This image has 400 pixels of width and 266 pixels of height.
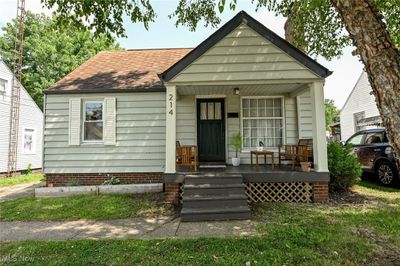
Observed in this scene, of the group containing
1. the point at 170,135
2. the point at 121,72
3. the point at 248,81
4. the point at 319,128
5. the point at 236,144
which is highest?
the point at 121,72

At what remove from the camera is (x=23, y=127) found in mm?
13492

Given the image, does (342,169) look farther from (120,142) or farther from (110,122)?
(110,122)

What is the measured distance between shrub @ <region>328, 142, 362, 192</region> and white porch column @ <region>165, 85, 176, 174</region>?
14.0 feet

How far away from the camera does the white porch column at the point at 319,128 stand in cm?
576

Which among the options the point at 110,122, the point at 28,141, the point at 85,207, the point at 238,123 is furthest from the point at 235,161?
the point at 28,141

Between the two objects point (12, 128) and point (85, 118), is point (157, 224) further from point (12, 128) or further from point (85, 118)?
point (12, 128)

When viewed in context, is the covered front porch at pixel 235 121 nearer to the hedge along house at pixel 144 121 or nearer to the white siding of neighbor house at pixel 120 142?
the hedge along house at pixel 144 121

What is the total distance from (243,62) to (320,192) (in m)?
3.73

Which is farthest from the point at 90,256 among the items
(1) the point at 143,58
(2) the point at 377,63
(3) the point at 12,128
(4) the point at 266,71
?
(3) the point at 12,128

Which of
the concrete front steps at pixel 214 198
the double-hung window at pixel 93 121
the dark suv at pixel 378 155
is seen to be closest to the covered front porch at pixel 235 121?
the concrete front steps at pixel 214 198

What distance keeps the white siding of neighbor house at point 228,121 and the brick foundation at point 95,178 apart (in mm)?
1496

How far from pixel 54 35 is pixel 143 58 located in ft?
56.6

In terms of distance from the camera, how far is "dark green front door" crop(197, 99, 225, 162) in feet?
25.5

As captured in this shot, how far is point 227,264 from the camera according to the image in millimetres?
2969
